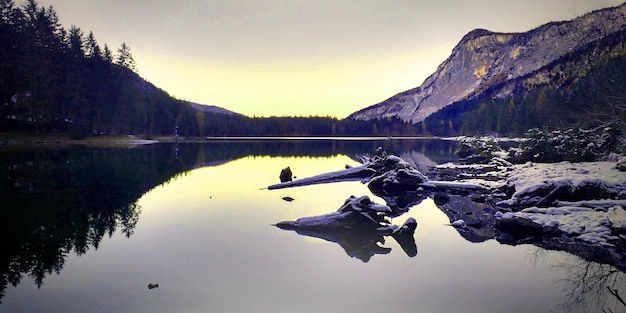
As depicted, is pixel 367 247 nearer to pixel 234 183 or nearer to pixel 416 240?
pixel 416 240

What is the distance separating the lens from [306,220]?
14547 mm

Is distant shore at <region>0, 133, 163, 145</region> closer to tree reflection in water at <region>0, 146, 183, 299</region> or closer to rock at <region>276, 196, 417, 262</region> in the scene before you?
tree reflection in water at <region>0, 146, 183, 299</region>

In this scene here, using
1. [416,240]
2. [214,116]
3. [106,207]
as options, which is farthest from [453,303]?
[214,116]

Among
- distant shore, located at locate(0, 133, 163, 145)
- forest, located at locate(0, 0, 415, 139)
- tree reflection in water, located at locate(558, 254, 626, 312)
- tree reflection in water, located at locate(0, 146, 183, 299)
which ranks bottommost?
tree reflection in water, located at locate(558, 254, 626, 312)

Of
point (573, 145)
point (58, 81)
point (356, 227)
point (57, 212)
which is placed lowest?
point (356, 227)

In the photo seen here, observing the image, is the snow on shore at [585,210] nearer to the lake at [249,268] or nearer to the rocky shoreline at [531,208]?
the rocky shoreline at [531,208]

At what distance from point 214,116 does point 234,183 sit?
161115 mm

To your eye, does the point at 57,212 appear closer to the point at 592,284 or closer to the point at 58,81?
the point at 592,284

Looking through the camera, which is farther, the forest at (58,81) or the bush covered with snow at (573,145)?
the forest at (58,81)

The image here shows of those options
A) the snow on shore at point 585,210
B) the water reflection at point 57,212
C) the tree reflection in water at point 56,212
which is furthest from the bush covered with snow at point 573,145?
the water reflection at point 57,212

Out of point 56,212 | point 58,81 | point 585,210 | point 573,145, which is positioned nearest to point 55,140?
point 58,81

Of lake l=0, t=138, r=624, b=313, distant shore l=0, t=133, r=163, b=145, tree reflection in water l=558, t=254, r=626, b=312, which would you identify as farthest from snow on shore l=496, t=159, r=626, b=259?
distant shore l=0, t=133, r=163, b=145

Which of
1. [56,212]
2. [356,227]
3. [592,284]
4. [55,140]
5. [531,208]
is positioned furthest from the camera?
[55,140]

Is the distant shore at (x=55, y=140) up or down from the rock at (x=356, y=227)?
up
